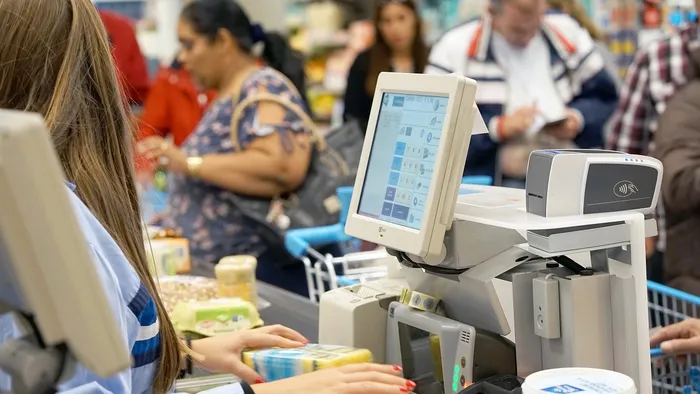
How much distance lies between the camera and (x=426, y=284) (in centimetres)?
A: 179

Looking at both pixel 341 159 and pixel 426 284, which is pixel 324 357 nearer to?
pixel 426 284

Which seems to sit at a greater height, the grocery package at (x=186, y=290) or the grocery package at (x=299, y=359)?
the grocery package at (x=299, y=359)

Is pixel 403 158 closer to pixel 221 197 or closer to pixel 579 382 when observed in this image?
pixel 579 382

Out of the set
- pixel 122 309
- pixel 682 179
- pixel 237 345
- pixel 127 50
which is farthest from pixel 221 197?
pixel 127 50

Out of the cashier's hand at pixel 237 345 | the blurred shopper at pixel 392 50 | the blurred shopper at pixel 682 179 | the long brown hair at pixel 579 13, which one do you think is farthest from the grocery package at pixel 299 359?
the long brown hair at pixel 579 13

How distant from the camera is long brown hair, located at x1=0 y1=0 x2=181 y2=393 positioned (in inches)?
53.3

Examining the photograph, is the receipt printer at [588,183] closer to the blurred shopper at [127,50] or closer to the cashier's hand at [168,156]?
the cashier's hand at [168,156]

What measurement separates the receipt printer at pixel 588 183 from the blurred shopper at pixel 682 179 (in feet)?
4.50

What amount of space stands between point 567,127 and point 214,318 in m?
2.27

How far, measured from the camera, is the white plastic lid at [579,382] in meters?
1.40

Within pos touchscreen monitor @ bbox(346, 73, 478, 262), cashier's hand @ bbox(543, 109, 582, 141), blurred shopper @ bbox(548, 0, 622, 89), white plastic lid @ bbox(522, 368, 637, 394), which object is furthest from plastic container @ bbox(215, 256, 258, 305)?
blurred shopper @ bbox(548, 0, 622, 89)

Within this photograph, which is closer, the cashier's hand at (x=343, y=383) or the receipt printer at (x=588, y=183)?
the cashier's hand at (x=343, y=383)

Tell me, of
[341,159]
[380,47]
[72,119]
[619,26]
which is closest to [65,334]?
[72,119]

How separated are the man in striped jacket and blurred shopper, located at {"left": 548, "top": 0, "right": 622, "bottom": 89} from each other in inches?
32.0
